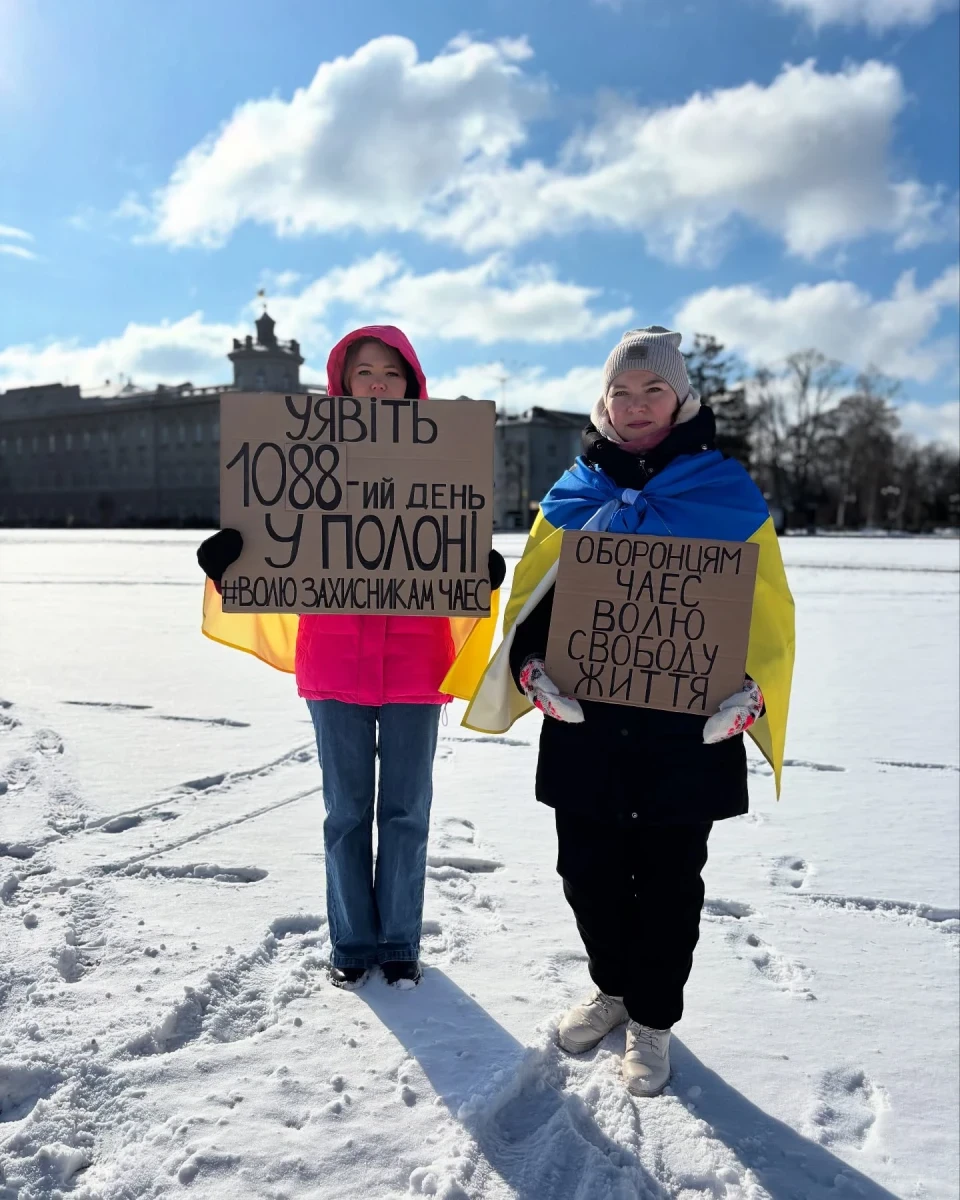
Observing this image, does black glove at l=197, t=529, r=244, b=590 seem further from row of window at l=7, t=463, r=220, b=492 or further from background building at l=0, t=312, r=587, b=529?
row of window at l=7, t=463, r=220, b=492

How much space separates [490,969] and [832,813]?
94.4 inches

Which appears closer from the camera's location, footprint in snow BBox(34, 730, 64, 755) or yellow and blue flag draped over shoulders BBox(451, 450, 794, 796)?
yellow and blue flag draped over shoulders BBox(451, 450, 794, 796)

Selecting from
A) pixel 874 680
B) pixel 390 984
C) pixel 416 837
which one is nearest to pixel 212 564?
pixel 416 837

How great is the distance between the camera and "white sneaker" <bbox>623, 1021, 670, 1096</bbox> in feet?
7.86

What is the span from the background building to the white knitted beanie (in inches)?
2518

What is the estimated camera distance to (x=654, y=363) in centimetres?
242

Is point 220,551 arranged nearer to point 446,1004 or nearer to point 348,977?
point 348,977

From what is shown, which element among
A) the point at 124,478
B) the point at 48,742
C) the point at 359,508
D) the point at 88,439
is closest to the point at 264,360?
the point at 124,478

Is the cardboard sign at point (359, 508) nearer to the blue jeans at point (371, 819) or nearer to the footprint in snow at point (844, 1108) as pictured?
the blue jeans at point (371, 819)

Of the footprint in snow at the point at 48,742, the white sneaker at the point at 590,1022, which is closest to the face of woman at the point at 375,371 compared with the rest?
the white sneaker at the point at 590,1022

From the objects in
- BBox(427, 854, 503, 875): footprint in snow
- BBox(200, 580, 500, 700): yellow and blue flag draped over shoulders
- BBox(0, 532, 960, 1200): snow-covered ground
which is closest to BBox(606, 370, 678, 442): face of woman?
BBox(200, 580, 500, 700): yellow and blue flag draped over shoulders

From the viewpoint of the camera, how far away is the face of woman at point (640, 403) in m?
2.43

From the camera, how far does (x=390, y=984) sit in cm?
283

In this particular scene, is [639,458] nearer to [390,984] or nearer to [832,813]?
[390,984]
